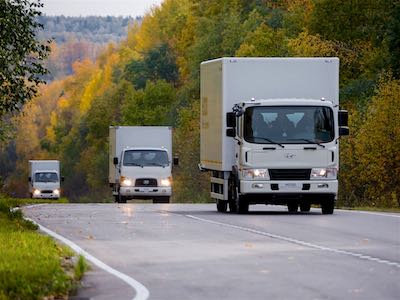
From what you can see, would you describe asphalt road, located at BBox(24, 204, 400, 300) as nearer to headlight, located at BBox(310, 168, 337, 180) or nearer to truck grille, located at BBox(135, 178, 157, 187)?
headlight, located at BBox(310, 168, 337, 180)

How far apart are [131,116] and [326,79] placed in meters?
94.1

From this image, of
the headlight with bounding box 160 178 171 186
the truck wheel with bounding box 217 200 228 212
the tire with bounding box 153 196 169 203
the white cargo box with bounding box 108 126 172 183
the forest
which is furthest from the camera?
the white cargo box with bounding box 108 126 172 183

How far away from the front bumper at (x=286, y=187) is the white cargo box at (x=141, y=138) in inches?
950

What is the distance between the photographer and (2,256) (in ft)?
60.4

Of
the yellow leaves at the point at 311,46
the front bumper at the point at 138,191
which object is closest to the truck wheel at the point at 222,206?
the front bumper at the point at 138,191

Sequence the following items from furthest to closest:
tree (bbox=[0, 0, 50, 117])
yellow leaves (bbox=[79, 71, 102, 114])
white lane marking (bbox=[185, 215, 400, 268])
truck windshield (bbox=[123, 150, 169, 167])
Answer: yellow leaves (bbox=[79, 71, 102, 114]) → truck windshield (bbox=[123, 150, 169, 167]) → tree (bbox=[0, 0, 50, 117]) → white lane marking (bbox=[185, 215, 400, 268])

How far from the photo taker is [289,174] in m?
35.0

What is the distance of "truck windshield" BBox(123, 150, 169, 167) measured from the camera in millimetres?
58156

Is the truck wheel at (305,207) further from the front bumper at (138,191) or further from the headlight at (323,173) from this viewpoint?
the front bumper at (138,191)

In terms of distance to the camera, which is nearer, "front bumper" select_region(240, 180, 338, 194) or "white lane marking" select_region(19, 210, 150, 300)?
"white lane marking" select_region(19, 210, 150, 300)

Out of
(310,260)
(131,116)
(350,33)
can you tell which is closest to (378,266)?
(310,260)

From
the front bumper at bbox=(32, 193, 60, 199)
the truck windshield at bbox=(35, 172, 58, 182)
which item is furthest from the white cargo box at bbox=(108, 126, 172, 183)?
the truck windshield at bbox=(35, 172, 58, 182)

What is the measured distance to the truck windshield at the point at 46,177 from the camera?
322 ft

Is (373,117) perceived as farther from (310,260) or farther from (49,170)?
(49,170)
